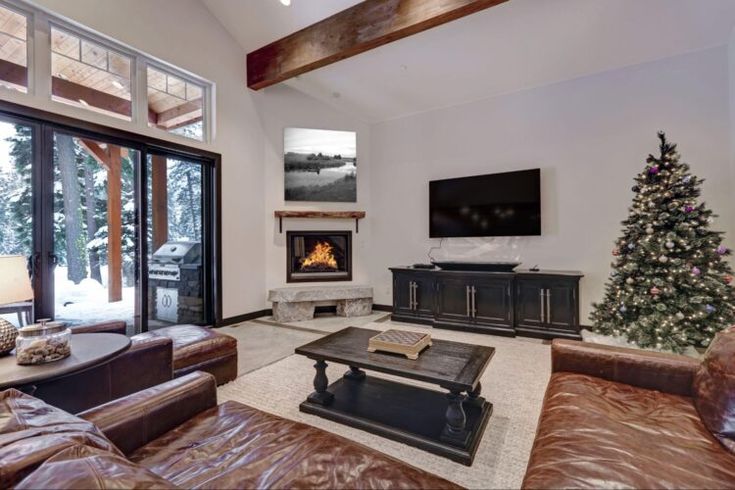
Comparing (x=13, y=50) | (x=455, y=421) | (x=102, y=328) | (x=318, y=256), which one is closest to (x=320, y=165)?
(x=318, y=256)

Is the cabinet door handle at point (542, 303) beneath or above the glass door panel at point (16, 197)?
beneath

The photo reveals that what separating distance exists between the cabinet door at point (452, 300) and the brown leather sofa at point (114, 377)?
332cm

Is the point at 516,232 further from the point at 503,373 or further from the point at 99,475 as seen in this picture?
the point at 99,475

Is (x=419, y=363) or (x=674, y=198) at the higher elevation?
(x=674, y=198)

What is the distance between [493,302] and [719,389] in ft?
9.64

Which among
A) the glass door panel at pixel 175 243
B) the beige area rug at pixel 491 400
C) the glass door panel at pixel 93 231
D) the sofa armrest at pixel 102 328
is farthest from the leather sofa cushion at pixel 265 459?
the glass door panel at pixel 175 243

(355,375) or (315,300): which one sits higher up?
(315,300)

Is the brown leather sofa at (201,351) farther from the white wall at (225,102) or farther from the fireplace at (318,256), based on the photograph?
the fireplace at (318,256)

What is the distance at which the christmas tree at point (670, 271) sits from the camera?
2992mm

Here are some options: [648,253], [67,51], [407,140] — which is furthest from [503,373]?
[67,51]

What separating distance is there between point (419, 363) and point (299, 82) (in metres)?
4.51

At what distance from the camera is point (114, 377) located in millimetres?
2127

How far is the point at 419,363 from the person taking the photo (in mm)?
2045

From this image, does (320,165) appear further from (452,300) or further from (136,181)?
(452,300)
